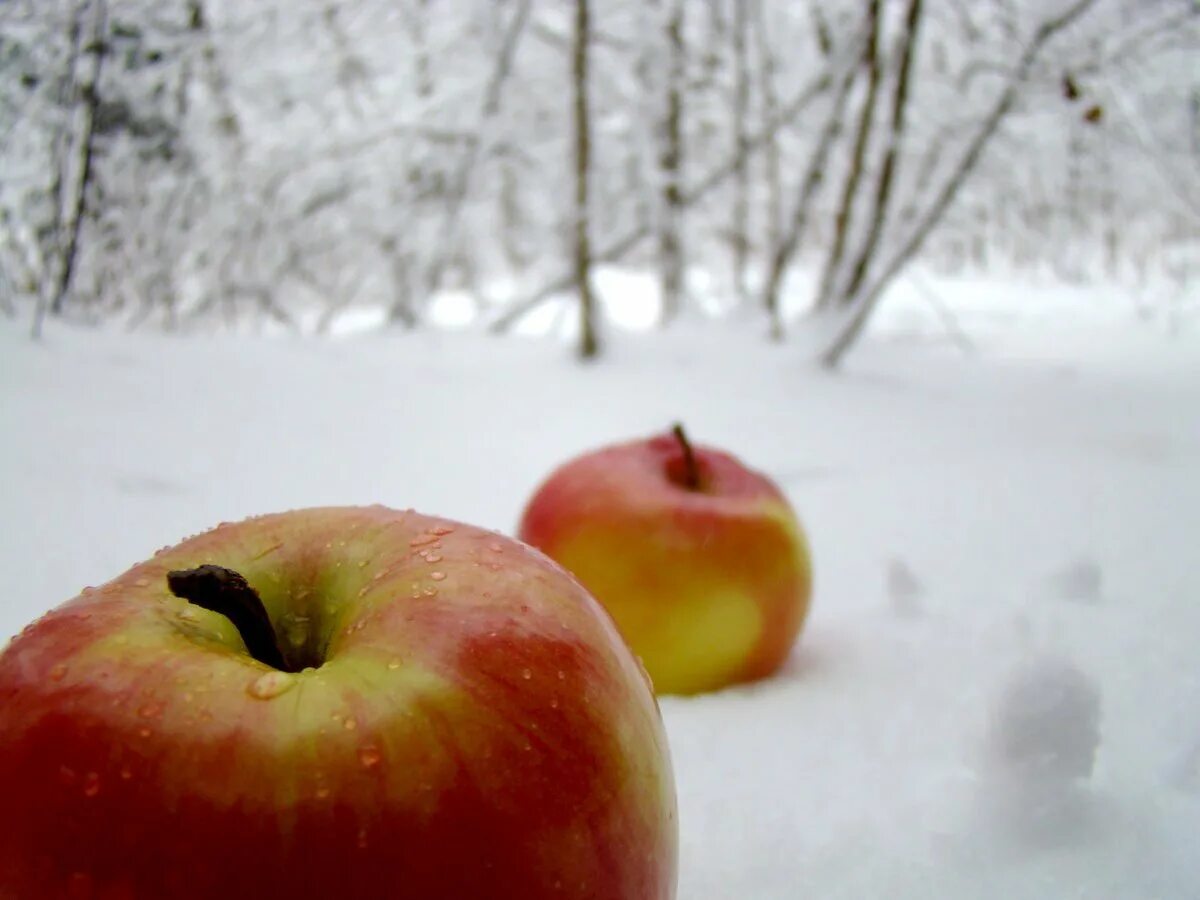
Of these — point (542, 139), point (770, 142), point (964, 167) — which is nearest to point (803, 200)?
point (770, 142)

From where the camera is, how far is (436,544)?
2.00 ft

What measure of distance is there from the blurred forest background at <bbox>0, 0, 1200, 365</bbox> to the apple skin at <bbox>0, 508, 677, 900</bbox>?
1766mm

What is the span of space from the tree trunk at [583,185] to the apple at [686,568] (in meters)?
1.55

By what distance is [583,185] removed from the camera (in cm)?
260

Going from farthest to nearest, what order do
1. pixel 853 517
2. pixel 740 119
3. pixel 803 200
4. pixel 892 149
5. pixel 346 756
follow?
1. pixel 740 119
2. pixel 803 200
3. pixel 892 149
4. pixel 853 517
5. pixel 346 756

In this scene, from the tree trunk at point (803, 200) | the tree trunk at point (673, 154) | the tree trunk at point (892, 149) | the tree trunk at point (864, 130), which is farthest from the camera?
the tree trunk at point (673, 154)

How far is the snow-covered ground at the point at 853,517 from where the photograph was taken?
0.78 metres

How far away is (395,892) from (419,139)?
326 cm

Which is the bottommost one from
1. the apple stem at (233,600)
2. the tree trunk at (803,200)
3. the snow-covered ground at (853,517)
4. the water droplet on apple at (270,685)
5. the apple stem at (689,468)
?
the snow-covered ground at (853,517)

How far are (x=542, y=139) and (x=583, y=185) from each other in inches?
40.4

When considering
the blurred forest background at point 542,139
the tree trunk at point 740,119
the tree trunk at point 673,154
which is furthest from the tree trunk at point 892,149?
the tree trunk at point 673,154

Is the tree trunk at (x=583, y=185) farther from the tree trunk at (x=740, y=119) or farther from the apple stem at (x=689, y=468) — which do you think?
the apple stem at (x=689, y=468)

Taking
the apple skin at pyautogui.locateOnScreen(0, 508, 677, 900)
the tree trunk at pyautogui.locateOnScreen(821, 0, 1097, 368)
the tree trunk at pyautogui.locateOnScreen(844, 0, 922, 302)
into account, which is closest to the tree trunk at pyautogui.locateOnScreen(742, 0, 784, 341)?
the tree trunk at pyautogui.locateOnScreen(844, 0, 922, 302)

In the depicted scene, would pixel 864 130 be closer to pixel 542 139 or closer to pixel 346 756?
pixel 542 139
